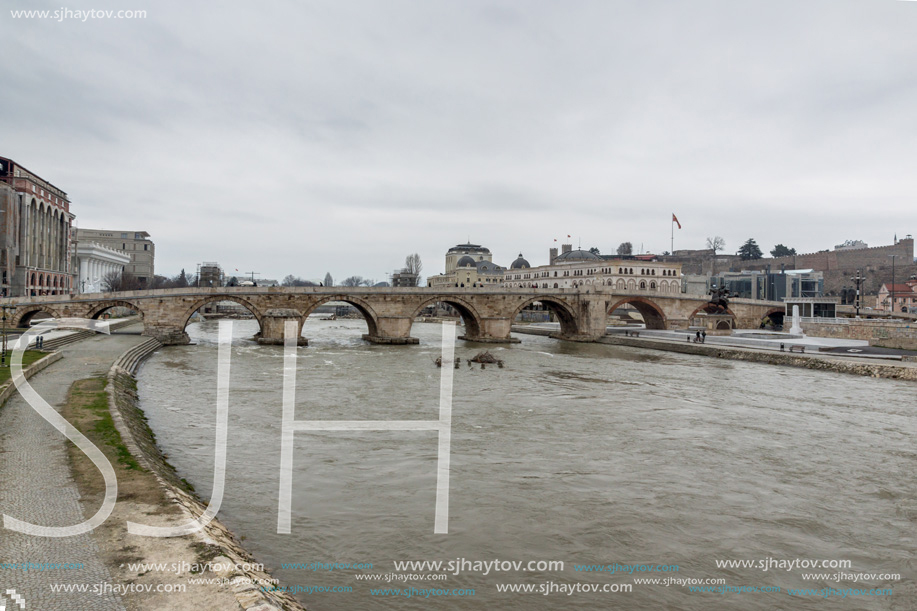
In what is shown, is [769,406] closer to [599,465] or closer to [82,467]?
[599,465]

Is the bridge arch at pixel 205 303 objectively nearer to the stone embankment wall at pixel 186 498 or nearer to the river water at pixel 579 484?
the river water at pixel 579 484

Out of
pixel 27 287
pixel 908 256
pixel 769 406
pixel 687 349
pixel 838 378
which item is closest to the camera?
pixel 769 406

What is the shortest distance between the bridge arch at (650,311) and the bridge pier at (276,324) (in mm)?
29651

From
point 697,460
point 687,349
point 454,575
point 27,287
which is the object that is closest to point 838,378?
point 687,349

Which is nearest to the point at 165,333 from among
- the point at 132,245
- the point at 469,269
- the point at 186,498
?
the point at 186,498

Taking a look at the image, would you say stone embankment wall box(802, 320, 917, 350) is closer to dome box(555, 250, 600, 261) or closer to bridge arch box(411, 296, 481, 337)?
bridge arch box(411, 296, 481, 337)

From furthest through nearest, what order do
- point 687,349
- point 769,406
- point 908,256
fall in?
1. point 908,256
2. point 687,349
3. point 769,406

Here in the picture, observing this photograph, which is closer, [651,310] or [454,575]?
[454,575]

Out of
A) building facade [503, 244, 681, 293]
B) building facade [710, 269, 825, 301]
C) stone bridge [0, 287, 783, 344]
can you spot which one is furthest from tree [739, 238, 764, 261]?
stone bridge [0, 287, 783, 344]

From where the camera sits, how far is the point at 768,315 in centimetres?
6488

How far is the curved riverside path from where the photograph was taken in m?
5.31

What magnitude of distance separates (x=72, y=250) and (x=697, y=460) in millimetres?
81591

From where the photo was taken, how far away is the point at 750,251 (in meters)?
118

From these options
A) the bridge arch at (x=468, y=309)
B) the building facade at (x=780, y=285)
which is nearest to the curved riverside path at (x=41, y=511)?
the bridge arch at (x=468, y=309)
